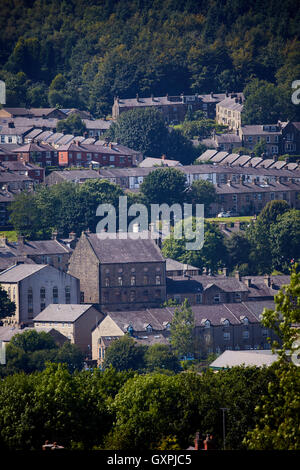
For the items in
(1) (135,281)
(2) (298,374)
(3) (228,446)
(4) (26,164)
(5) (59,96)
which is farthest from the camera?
(5) (59,96)

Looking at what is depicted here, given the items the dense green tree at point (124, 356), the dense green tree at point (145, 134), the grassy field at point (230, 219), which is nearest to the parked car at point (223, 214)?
the grassy field at point (230, 219)

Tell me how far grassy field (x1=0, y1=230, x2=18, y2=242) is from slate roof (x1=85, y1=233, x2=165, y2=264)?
9246mm

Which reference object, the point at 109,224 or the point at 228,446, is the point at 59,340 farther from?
the point at 228,446

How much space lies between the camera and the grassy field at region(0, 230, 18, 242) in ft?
339

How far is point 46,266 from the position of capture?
90.8 m

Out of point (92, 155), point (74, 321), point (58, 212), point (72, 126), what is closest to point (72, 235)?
point (58, 212)

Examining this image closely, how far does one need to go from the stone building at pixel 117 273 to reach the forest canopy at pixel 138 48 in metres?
54.2

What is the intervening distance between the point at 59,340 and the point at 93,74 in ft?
252

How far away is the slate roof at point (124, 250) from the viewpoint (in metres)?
93.4

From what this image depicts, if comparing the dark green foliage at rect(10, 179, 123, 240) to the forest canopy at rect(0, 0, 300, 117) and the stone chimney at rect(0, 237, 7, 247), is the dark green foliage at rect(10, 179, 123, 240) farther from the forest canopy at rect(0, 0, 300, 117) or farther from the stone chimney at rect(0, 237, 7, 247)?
the forest canopy at rect(0, 0, 300, 117)

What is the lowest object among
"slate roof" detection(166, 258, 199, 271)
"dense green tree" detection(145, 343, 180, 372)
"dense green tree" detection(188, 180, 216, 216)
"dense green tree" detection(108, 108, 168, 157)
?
"dense green tree" detection(145, 343, 180, 372)

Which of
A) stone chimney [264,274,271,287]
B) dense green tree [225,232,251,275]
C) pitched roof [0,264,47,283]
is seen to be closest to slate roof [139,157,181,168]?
dense green tree [225,232,251,275]

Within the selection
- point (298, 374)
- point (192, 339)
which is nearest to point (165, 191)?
point (192, 339)

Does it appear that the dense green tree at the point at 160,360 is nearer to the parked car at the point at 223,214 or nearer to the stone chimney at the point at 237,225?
the stone chimney at the point at 237,225
